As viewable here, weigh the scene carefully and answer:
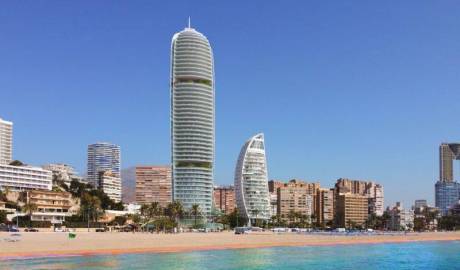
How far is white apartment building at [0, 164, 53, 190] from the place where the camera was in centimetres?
15225

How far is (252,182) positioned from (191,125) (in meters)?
29.6

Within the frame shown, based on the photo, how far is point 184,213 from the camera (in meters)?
156

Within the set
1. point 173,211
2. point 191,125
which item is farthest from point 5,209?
point 191,125

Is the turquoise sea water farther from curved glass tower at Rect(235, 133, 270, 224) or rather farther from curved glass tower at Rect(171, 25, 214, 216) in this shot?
curved glass tower at Rect(235, 133, 270, 224)

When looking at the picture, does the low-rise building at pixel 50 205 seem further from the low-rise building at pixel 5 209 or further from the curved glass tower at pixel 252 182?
the curved glass tower at pixel 252 182

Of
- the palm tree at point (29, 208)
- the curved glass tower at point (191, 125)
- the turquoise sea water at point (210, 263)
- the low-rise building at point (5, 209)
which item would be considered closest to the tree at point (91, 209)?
the palm tree at point (29, 208)

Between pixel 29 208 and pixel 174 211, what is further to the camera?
pixel 174 211

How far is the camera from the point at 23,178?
514ft

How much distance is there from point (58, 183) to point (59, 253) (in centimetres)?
12737

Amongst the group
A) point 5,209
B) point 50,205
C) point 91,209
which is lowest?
point 91,209

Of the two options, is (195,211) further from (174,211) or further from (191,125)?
(191,125)

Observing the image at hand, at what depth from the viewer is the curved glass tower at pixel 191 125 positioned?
163 meters

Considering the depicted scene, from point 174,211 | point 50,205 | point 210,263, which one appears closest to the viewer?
point 210,263

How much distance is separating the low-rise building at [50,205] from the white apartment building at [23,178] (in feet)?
82.1
